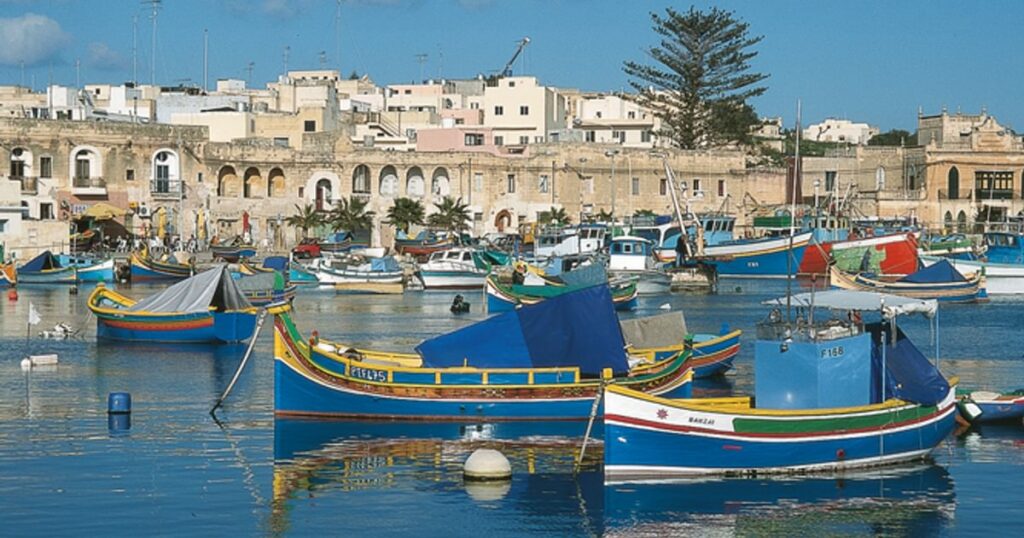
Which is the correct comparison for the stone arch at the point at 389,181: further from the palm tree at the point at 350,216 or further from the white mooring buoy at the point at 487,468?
the white mooring buoy at the point at 487,468

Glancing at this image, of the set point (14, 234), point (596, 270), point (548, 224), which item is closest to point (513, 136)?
point (548, 224)

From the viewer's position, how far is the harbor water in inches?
682

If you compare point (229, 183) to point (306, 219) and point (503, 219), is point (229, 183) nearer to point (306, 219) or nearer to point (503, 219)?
point (306, 219)

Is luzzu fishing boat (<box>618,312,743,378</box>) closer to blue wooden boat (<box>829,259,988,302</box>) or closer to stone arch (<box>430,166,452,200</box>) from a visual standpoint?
blue wooden boat (<box>829,259,988,302</box>)

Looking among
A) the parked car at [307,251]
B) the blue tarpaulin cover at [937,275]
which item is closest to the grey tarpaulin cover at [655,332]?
the blue tarpaulin cover at [937,275]

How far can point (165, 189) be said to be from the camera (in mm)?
69188

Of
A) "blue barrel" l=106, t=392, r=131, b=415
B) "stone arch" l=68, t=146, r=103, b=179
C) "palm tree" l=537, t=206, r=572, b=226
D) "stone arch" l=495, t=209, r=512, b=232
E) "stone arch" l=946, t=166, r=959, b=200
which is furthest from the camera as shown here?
"stone arch" l=946, t=166, r=959, b=200

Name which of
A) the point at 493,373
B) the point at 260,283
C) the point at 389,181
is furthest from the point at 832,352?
the point at 389,181

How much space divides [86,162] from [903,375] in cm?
5356

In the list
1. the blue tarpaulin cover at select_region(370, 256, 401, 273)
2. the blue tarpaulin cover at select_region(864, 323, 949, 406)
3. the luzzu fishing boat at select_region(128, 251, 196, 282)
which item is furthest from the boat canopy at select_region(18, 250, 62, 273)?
the blue tarpaulin cover at select_region(864, 323, 949, 406)

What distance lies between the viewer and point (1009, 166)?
252ft

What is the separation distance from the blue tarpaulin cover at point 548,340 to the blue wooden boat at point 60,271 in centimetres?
3698

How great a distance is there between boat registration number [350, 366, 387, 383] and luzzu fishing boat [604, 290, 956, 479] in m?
5.04

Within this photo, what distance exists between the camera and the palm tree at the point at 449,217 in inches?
2724
